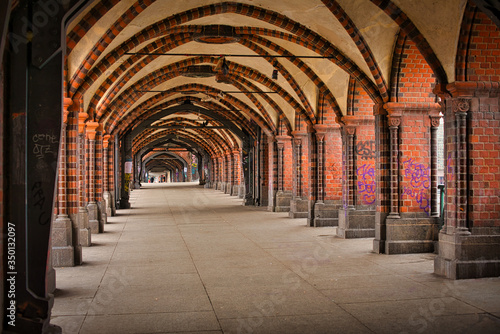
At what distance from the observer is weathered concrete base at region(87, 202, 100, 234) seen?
14.8m

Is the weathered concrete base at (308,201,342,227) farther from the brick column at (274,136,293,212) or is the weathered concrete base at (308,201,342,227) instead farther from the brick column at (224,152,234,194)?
the brick column at (224,152,234,194)

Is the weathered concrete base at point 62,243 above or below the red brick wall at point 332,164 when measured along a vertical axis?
below

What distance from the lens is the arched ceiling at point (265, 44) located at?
898cm

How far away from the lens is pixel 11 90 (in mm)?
5043

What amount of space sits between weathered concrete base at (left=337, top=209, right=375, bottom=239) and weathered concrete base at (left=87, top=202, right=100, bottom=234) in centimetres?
674

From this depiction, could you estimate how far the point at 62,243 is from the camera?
9.59m

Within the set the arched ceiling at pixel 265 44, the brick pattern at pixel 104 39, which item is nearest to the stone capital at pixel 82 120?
the arched ceiling at pixel 265 44

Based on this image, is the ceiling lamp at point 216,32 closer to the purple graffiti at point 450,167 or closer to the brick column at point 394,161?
the brick column at point 394,161

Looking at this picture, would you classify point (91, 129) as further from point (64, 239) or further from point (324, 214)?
point (324, 214)

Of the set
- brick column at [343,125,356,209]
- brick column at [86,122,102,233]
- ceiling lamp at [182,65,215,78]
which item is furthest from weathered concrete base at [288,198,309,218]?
brick column at [86,122,102,233]

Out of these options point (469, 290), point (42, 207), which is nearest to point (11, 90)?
point (42, 207)

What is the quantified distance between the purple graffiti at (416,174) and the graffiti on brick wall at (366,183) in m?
2.62

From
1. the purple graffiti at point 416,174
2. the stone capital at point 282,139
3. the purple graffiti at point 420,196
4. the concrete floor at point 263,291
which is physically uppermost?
the stone capital at point 282,139

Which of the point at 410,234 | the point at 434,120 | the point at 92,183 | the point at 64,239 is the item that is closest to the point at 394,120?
the point at 434,120
